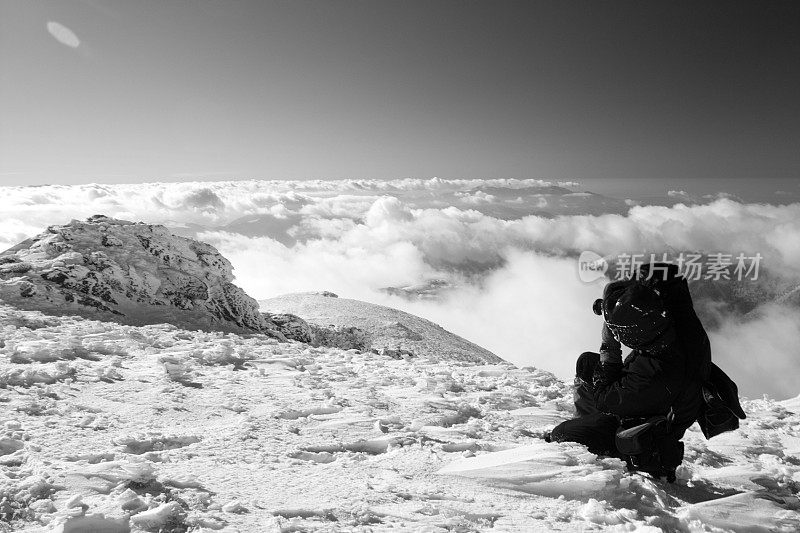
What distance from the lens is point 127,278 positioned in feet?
47.6

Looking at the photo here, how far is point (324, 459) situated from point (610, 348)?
3.07m

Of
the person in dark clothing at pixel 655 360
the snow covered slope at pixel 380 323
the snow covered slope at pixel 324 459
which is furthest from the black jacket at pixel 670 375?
the snow covered slope at pixel 380 323

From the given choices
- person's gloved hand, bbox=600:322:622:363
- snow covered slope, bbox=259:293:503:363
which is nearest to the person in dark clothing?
person's gloved hand, bbox=600:322:622:363

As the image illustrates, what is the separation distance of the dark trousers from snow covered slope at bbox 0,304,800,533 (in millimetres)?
153

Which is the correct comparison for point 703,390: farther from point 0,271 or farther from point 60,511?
point 0,271

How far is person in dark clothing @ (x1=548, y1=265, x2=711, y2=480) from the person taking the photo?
144 inches

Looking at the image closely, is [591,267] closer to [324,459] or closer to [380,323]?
[324,459]

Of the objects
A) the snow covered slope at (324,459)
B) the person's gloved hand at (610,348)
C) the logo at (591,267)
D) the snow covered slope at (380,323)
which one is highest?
the logo at (591,267)

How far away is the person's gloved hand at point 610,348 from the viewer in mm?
3977

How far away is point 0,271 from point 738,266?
2306 cm

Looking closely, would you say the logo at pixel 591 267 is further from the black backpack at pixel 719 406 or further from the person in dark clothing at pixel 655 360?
the person in dark clothing at pixel 655 360

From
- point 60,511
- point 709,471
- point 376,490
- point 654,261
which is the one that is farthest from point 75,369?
point 709,471

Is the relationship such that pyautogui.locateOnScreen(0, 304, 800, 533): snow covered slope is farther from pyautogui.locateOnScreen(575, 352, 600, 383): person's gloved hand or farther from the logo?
the logo

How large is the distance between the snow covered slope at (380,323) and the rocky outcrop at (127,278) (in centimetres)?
1633
